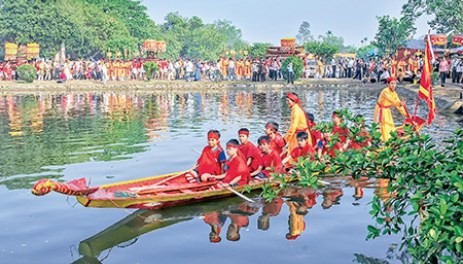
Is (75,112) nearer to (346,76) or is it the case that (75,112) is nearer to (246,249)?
(246,249)

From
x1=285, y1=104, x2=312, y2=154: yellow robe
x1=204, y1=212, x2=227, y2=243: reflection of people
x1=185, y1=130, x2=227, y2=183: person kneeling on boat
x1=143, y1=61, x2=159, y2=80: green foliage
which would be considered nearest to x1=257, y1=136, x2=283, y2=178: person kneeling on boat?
x1=185, y1=130, x2=227, y2=183: person kneeling on boat

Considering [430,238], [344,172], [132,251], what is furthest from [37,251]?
[430,238]

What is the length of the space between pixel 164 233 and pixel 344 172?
3.84m

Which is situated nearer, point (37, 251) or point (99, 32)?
point (37, 251)

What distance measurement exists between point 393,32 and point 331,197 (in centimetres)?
3691

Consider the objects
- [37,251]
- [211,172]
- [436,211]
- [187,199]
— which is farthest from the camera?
[211,172]

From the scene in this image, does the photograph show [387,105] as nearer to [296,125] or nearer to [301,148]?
[296,125]

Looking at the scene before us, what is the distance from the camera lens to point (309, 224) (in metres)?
9.39

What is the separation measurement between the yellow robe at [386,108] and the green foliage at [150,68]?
2600cm

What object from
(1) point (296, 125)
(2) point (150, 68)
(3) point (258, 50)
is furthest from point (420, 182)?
(3) point (258, 50)

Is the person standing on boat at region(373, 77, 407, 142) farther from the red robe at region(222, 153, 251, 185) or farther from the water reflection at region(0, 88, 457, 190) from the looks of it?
the water reflection at region(0, 88, 457, 190)

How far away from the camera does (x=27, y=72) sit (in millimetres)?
36219

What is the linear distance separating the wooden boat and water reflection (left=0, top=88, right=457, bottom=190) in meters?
3.34

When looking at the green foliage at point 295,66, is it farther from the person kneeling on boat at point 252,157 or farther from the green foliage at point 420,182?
the green foliage at point 420,182
